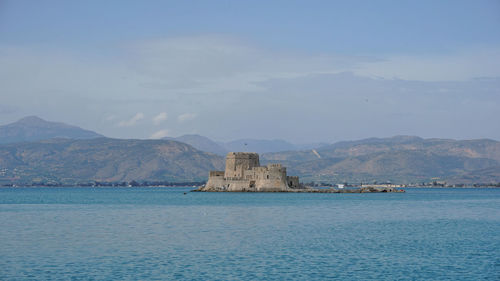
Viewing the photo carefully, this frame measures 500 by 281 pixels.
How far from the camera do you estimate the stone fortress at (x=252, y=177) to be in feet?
458

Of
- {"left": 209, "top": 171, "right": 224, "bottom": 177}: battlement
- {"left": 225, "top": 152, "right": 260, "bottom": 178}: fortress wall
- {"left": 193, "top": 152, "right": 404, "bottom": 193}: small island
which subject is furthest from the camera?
{"left": 209, "top": 171, "right": 224, "bottom": 177}: battlement

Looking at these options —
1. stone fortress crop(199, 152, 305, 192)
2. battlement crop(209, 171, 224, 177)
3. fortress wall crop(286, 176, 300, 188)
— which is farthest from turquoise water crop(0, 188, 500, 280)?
battlement crop(209, 171, 224, 177)

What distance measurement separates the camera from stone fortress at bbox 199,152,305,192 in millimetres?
139625

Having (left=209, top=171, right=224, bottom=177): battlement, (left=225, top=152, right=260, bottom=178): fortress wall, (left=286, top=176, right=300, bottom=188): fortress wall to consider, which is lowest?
(left=286, top=176, right=300, bottom=188): fortress wall

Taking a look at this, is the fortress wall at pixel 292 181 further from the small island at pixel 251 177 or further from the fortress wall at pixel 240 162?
the fortress wall at pixel 240 162

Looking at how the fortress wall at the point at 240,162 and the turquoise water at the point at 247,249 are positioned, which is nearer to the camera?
the turquoise water at the point at 247,249

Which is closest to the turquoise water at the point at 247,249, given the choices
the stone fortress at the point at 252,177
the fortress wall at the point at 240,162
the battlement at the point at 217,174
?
the stone fortress at the point at 252,177

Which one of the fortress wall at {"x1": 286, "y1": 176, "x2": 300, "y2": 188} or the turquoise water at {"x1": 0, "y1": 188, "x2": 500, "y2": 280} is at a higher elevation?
the fortress wall at {"x1": 286, "y1": 176, "x2": 300, "y2": 188}

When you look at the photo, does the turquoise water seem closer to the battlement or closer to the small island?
the small island

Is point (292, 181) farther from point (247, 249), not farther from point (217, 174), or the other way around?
point (247, 249)

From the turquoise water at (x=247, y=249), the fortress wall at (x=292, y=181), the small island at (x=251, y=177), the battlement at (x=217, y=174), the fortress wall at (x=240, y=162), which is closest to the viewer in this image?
the turquoise water at (x=247, y=249)

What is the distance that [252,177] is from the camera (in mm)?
142500

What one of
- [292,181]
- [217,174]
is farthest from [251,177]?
[217,174]

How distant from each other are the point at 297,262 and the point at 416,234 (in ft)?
60.1
